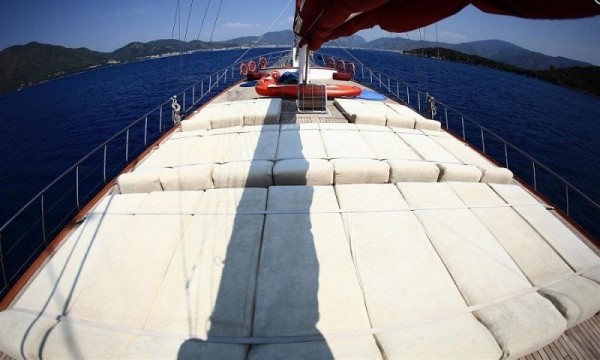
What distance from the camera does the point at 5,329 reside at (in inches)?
145

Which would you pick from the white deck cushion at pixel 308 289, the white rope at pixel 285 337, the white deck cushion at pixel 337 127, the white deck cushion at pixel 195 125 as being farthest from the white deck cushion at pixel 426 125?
the white deck cushion at pixel 195 125

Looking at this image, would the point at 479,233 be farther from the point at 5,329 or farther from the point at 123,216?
the point at 5,329

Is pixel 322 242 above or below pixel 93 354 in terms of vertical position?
above

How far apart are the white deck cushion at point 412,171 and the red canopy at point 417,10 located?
3488 mm

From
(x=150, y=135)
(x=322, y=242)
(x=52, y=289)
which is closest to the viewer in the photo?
(x=52, y=289)

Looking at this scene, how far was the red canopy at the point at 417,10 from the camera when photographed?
1682mm

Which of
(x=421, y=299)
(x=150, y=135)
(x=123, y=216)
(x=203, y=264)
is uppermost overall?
(x=150, y=135)

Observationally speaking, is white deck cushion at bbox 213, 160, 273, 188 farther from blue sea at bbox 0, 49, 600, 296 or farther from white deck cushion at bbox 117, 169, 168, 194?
blue sea at bbox 0, 49, 600, 296

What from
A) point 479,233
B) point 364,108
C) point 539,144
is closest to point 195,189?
point 479,233

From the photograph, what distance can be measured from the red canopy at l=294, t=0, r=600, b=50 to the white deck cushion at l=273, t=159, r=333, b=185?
10.2 feet

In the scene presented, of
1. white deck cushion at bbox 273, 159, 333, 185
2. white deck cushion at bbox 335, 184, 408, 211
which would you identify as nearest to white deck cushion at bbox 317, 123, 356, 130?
white deck cushion at bbox 273, 159, 333, 185

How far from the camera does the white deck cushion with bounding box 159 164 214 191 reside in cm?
664

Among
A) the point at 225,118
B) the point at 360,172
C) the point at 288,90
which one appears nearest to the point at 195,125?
the point at 225,118

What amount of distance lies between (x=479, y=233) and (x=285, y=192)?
13.4 ft
